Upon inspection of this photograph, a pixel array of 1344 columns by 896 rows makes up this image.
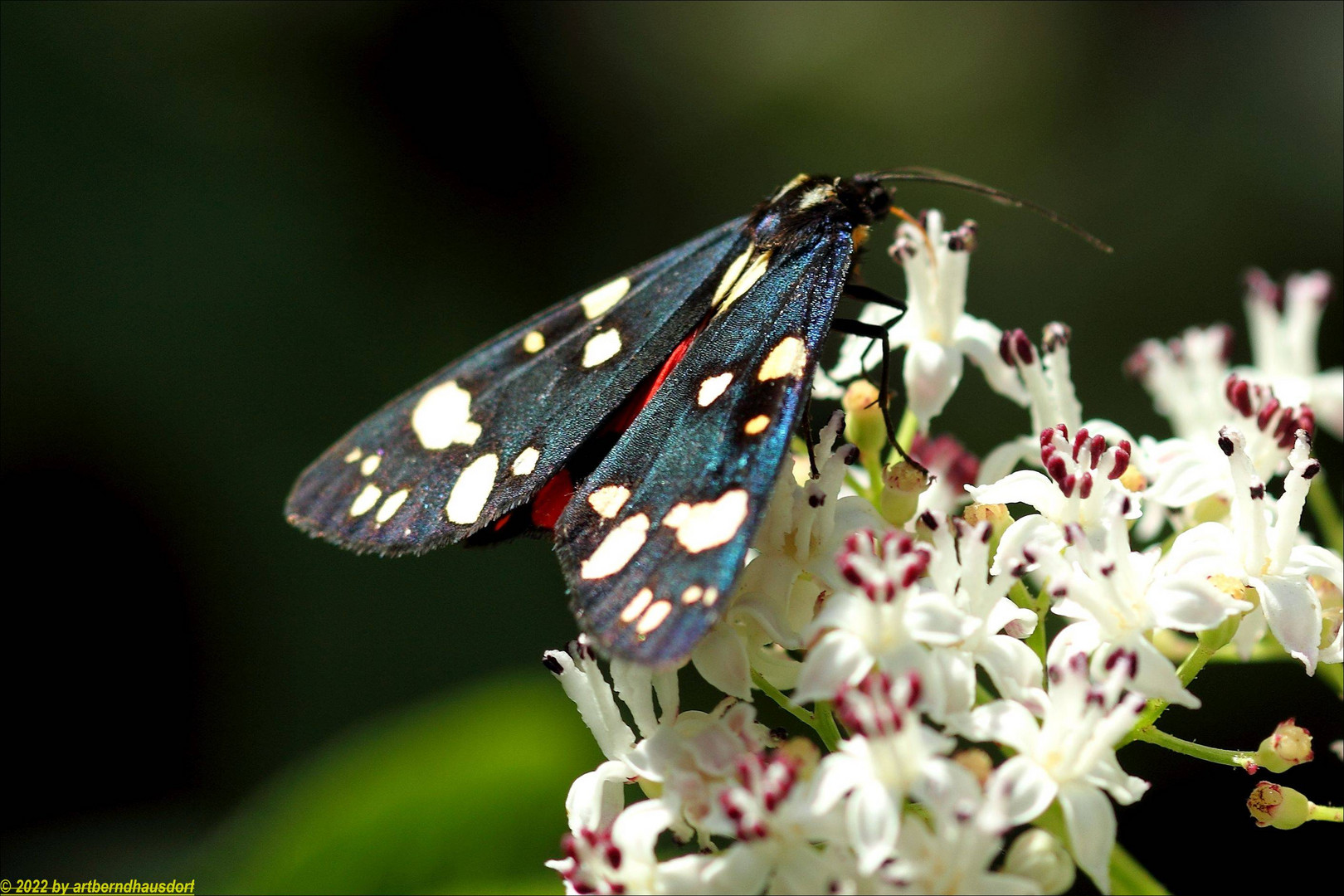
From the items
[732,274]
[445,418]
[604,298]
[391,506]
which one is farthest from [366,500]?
[732,274]

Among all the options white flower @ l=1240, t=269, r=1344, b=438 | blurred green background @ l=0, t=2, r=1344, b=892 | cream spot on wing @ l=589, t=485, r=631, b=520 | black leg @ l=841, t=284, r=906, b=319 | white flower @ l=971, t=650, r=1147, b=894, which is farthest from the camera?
blurred green background @ l=0, t=2, r=1344, b=892

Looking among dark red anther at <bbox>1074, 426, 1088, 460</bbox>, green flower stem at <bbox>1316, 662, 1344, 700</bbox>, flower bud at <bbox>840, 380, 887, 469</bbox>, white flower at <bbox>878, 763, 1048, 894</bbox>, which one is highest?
flower bud at <bbox>840, 380, 887, 469</bbox>

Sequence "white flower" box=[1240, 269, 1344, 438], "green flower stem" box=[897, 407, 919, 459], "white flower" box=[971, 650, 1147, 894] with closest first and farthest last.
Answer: "white flower" box=[971, 650, 1147, 894] < "green flower stem" box=[897, 407, 919, 459] < "white flower" box=[1240, 269, 1344, 438]

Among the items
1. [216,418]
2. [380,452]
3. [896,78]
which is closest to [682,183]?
[896,78]

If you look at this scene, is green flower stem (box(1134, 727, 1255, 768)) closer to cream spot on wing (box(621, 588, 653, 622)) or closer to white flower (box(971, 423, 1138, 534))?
white flower (box(971, 423, 1138, 534))

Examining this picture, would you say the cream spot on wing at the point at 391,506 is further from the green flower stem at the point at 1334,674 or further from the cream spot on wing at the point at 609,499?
the green flower stem at the point at 1334,674

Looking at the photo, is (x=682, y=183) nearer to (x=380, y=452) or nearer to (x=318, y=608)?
(x=318, y=608)

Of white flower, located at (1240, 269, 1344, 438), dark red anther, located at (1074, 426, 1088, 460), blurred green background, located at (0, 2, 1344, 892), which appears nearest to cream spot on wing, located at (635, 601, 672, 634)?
dark red anther, located at (1074, 426, 1088, 460)
